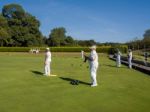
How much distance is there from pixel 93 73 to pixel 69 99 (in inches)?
126

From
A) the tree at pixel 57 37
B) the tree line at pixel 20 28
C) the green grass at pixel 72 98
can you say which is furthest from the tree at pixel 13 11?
the green grass at pixel 72 98

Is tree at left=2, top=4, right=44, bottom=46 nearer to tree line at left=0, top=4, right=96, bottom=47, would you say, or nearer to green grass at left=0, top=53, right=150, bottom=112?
tree line at left=0, top=4, right=96, bottom=47

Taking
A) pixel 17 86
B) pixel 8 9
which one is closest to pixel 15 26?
pixel 8 9

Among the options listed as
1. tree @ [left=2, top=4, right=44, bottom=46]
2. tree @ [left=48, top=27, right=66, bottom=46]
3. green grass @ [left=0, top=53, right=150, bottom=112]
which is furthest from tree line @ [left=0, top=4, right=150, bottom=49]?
green grass @ [left=0, top=53, right=150, bottom=112]

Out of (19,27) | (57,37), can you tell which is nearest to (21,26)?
(19,27)

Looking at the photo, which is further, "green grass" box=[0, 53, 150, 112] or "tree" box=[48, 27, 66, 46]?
"tree" box=[48, 27, 66, 46]

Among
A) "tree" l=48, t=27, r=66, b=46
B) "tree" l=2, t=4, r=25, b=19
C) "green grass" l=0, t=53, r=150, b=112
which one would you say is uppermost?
"tree" l=2, t=4, r=25, b=19

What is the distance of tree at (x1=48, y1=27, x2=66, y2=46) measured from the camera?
405 feet

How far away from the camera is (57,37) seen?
12525 centimetres

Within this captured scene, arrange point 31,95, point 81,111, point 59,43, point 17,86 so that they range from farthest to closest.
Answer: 1. point 59,43
2. point 17,86
3. point 31,95
4. point 81,111

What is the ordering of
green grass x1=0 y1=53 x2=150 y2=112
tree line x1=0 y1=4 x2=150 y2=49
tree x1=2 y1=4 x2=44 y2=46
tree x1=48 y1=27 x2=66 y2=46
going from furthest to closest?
1. tree x1=48 y1=27 x2=66 y2=46
2. tree x1=2 y1=4 x2=44 y2=46
3. tree line x1=0 y1=4 x2=150 y2=49
4. green grass x1=0 y1=53 x2=150 y2=112

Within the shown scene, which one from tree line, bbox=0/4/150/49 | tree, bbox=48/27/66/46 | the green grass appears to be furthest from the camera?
tree, bbox=48/27/66/46

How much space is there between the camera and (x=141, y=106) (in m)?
9.26

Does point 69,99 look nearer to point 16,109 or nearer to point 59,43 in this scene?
point 16,109
